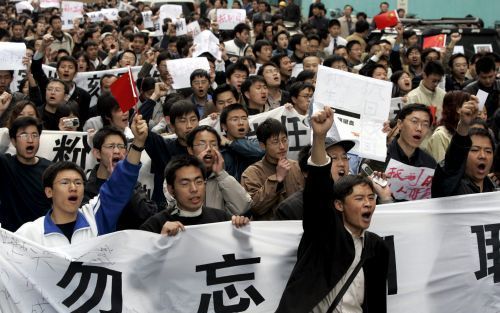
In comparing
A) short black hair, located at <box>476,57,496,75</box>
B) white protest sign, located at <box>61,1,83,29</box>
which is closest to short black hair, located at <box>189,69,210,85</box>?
short black hair, located at <box>476,57,496,75</box>

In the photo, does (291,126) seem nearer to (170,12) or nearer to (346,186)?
(346,186)

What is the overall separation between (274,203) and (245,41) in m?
8.46

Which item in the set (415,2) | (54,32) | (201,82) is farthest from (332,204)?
(415,2)

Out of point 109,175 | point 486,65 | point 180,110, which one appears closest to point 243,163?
point 180,110

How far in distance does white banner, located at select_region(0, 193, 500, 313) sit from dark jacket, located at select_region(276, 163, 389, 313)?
2.20ft

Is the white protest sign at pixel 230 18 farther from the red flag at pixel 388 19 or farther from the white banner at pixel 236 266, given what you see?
the white banner at pixel 236 266

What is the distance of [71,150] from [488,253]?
3344 millimetres

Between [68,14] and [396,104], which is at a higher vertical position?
[68,14]

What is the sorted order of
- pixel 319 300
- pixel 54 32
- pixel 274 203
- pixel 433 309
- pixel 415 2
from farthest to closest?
1. pixel 415 2
2. pixel 54 32
3. pixel 274 203
4. pixel 433 309
5. pixel 319 300

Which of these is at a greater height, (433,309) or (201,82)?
(201,82)

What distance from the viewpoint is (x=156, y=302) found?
521 cm

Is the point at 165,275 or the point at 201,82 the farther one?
the point at 201,82

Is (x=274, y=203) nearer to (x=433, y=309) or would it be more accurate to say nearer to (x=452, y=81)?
(x=433, y=309)

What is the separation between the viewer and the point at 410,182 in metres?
6.25
